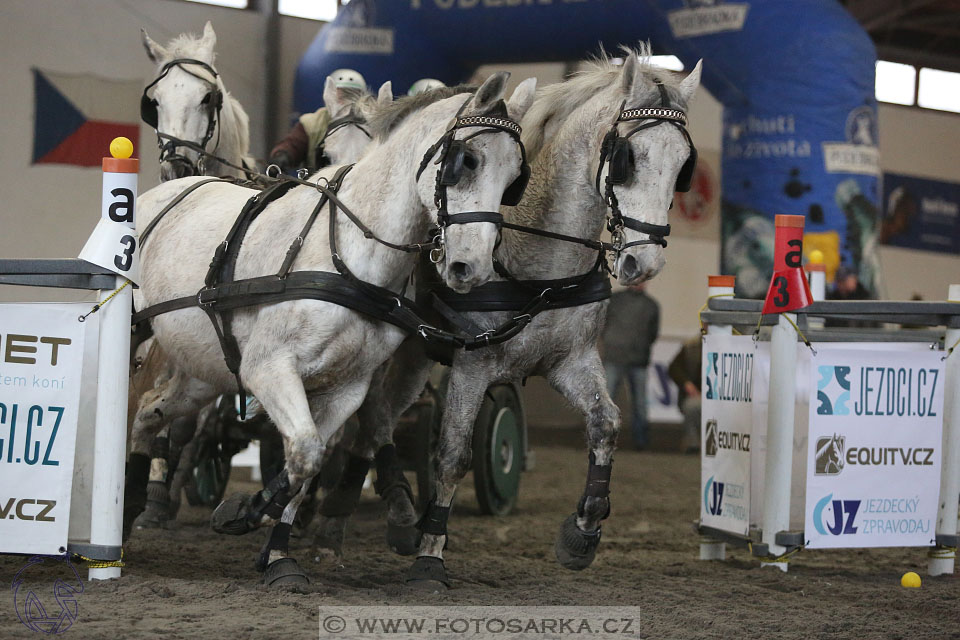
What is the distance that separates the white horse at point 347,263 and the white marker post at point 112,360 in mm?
385

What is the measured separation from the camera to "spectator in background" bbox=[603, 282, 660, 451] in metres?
11.9

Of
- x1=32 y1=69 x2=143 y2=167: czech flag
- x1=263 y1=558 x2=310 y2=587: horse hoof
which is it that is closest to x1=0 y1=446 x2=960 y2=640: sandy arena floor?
x1=263 y1=558 x2=310 y2=587: horse hoof

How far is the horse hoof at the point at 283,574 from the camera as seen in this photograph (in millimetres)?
3980

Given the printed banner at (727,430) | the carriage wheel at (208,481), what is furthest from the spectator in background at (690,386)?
the printed banner at (727,430)

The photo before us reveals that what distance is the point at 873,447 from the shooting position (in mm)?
4941

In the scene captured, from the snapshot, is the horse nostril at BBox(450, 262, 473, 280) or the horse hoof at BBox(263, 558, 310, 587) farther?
the horse hoof at BBox(263, 558, 310, 587)

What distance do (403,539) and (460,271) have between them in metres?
1.58

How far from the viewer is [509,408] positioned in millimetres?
7203

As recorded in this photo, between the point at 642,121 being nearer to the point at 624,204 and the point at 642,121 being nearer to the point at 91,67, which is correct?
the point at 624,204

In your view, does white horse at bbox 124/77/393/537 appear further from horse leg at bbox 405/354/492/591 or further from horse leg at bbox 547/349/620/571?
horse leg at bbox 547/349/620/571

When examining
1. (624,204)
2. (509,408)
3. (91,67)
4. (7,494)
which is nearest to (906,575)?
(624,204)

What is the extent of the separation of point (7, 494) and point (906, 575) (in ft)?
12.1

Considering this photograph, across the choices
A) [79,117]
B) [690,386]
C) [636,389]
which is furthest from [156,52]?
[690,386]

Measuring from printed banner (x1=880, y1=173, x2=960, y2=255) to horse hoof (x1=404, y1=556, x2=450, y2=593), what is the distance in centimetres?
1413
